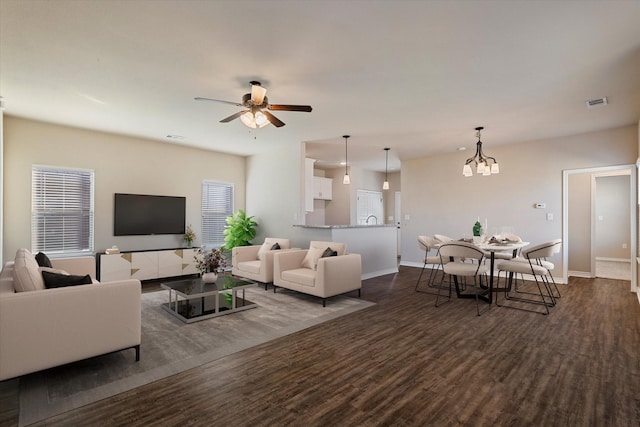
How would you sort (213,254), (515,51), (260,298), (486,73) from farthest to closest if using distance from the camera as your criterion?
(260,298)
(213,254)
(486,73)
(515,51)

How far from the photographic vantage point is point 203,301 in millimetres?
4250

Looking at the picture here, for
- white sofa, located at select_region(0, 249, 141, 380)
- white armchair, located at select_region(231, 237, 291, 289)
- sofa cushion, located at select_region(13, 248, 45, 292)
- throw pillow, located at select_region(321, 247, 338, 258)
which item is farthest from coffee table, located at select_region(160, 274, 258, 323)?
sofa cushion, located at select_region(13, 248, 45, 292)

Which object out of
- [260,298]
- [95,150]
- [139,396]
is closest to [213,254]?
[260,298]

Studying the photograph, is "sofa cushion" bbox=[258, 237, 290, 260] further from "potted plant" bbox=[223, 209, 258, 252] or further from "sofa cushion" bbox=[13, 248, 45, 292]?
"sofa cushion" bbox=[13, 248, 45, 292]

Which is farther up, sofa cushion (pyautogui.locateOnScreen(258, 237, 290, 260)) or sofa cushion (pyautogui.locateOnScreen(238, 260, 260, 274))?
sofa cushion (pyautogui.locateOnScreen(258, 237, 290, 260))

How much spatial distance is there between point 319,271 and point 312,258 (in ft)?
2.36

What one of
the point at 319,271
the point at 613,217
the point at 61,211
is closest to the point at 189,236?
the point at 61,211

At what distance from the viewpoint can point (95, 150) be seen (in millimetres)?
5562

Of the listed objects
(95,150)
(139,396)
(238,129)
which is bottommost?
(139,396)

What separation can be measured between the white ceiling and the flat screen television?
4.97ft

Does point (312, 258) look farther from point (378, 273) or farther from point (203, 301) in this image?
point (378, 273)

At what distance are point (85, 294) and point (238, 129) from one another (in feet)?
12.1

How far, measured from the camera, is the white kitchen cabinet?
30.2ft

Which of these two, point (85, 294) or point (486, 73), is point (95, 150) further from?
point (486, 73)
